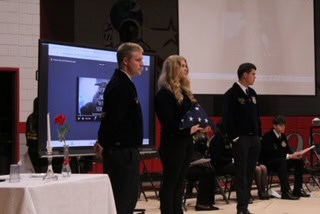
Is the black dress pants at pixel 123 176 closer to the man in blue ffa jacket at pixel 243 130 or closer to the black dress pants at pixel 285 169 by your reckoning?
the man in blue ffa jacket at pixel 243 130

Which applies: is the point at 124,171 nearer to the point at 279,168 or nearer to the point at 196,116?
the point at 196,116

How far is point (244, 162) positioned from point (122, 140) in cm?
240

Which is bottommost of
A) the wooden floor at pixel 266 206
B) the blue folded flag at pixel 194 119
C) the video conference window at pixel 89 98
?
the wooden floor at pixel 266 206

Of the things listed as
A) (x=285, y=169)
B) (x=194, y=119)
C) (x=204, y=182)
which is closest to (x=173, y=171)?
(x=194, y=119)

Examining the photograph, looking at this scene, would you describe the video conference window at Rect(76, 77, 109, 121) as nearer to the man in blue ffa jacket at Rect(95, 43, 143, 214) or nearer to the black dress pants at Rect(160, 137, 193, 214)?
the black dress pants at Rect(160, 137, 193, 214)

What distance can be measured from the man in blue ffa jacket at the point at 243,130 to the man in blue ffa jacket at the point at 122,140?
2239 millimetres

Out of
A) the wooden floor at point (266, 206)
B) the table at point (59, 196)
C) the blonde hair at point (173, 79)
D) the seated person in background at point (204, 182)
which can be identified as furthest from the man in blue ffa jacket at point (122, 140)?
the seated person in background at point (204, 182)

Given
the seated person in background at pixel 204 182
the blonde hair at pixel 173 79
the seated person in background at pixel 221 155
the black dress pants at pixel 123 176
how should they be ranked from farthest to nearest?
the seated person in background at pixel 221 155
the seated person in background at pixel 204 182
the blonde hair at pixel 173 79
the black dress pants at pixel 123 176

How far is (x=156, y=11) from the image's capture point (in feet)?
30.3

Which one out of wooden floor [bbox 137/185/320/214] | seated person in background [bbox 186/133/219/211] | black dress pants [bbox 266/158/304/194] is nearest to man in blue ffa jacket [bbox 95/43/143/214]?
wooden floor [bbox 137/185/320/214]

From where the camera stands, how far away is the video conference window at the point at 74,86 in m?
4.46

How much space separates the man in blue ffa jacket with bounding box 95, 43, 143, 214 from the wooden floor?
2.98 m

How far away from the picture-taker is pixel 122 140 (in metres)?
3.76

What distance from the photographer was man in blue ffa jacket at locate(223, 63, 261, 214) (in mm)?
5859
